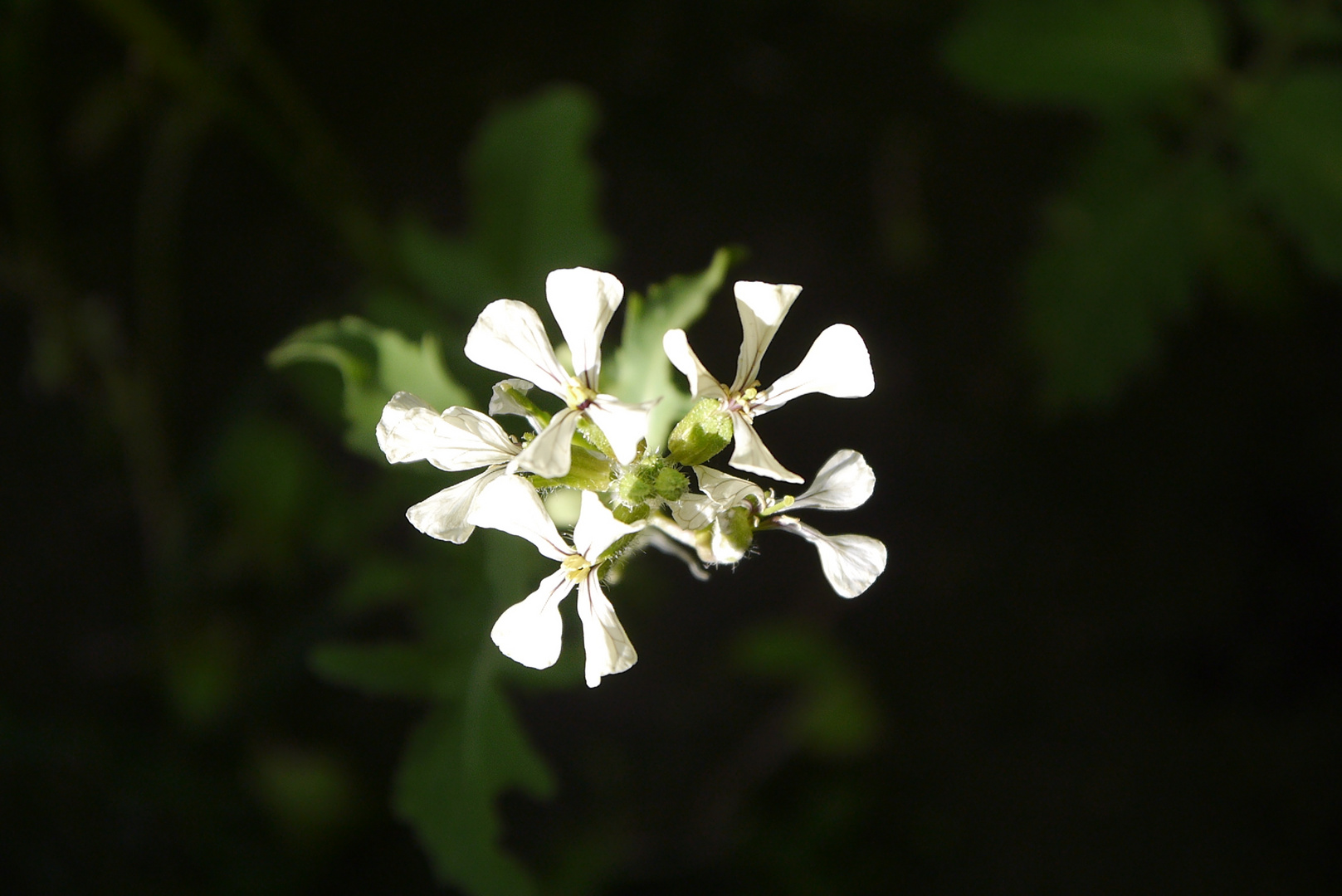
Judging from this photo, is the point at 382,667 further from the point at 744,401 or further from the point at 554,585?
the point at 744,401

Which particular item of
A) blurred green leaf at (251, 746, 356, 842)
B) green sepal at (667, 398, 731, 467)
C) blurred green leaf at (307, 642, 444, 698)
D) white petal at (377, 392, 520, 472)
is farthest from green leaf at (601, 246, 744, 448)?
blurred green leaf at (251, 746, 356, 842)

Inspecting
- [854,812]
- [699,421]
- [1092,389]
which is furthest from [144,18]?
[854,812]

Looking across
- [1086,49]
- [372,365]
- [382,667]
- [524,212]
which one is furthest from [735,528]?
[1086,49]

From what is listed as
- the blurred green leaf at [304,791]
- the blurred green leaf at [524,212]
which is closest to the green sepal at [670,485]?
the blurred green leaf at [524,212]

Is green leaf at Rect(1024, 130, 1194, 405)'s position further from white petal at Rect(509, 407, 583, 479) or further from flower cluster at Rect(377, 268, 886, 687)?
white petal at Rect(509, 407, 583, 479)

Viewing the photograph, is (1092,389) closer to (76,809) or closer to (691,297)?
(691,297)

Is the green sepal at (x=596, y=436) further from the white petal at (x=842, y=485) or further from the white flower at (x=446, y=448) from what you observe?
the white petal at (x=842, y=485)

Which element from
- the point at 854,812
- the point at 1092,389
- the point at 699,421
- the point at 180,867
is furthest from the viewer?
the point at 854,812
